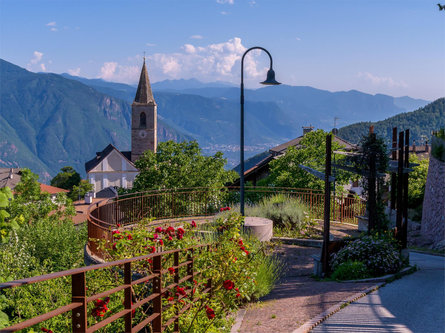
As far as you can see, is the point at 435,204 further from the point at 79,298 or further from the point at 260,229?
the point at 79,298

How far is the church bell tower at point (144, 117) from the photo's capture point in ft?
326

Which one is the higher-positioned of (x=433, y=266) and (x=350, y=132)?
(x=350, y=132)

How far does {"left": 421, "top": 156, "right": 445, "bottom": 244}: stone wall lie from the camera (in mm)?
16562

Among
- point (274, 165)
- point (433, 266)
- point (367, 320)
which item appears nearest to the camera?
point (367, 320)

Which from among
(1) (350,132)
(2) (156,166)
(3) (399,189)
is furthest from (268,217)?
(1) (350,132)

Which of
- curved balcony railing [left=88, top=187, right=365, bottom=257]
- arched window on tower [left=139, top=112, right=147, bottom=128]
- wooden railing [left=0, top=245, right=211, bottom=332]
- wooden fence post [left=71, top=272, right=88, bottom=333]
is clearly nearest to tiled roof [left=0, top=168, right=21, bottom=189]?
arched window on tower [left=139, top=112, right=147, bottom=128]

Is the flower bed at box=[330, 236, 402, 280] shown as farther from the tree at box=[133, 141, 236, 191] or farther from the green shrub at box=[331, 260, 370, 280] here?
the tree at box=[133, 141, 236, 191]

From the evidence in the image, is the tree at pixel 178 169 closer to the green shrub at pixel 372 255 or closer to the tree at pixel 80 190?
the green shrub at pixel 372 255

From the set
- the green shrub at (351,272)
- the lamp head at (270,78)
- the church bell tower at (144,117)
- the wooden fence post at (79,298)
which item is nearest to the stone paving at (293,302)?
the green shrub at (351,272)

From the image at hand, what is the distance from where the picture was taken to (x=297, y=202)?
14820 mm

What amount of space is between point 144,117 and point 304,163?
78.0m

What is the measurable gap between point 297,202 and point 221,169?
1998 cm

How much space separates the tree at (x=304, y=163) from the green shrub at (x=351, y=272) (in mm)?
16721

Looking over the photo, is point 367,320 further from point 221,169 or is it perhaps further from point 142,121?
point 142,121
